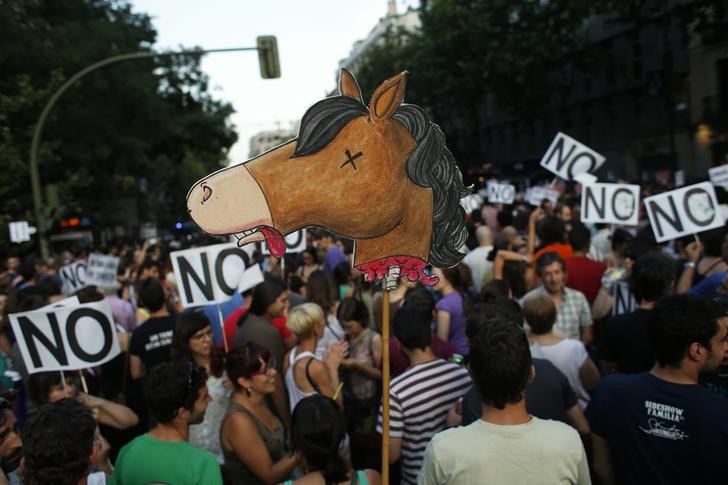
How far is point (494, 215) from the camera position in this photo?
13000 mm

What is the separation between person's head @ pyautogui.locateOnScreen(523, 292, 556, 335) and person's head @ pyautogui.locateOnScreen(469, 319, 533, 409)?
4.54ft

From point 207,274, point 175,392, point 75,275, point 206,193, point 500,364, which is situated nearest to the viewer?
point 500,364

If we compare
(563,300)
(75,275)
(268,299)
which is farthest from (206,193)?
(75,275)

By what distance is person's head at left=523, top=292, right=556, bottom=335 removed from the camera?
3.97 metres

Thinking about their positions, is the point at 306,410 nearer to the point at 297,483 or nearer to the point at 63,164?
the point at 297,483

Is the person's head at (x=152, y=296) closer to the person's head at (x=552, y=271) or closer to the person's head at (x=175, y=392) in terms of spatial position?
the person's head at (x=175, y=392)

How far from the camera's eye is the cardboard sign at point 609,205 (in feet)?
23.7

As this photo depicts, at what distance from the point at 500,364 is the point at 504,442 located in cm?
29

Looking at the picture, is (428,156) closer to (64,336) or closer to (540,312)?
(540,312)

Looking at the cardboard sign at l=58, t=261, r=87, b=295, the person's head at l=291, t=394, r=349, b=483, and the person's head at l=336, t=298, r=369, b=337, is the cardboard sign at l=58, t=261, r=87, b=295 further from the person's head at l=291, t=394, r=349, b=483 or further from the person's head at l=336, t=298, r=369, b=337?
the person's head at l=291, t=394, r=349, b=483

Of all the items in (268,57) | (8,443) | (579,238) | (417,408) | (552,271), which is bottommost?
(417,408)

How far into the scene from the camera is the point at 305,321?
14.3 feet

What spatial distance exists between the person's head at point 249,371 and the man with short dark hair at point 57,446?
3.69ft

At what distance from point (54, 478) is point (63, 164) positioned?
77.4 ft
